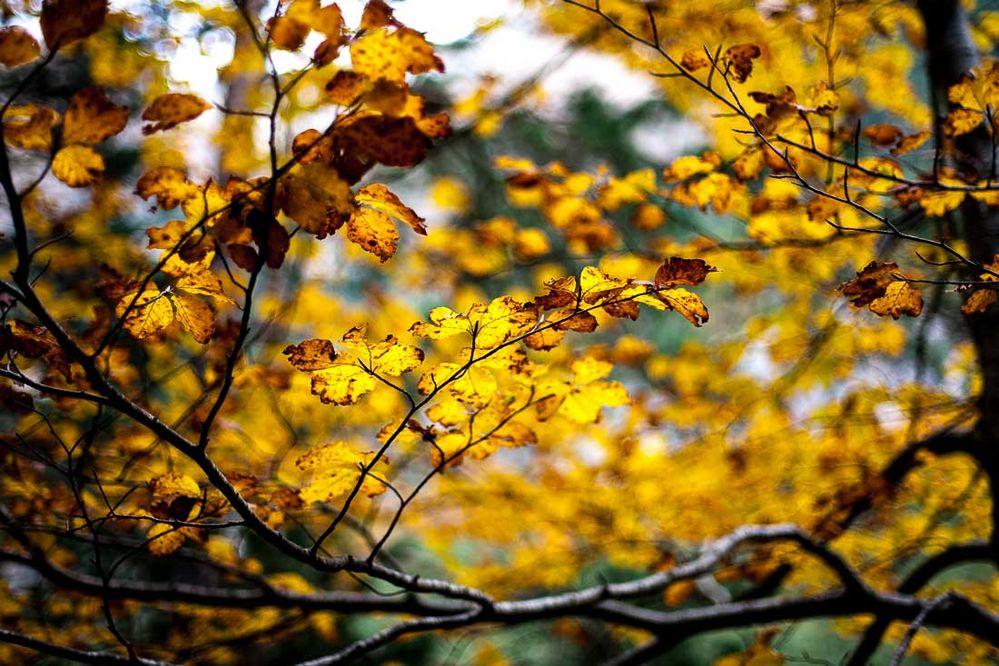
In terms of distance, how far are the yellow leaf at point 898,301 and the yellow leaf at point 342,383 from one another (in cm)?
72

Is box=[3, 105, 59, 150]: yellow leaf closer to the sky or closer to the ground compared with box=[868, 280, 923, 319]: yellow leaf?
closer to the sky

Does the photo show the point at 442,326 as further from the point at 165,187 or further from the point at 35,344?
the point at 35,344

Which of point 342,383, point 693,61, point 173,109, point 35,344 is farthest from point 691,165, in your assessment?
point 35,344

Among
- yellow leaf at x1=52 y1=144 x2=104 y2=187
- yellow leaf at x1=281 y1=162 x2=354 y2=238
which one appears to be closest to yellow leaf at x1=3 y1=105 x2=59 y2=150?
yellow leaf at x1=52 y1=144 x2=104 y2=187

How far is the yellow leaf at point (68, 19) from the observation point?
22.9 inches

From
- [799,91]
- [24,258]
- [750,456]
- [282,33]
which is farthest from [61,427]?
[799,91]

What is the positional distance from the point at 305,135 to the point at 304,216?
0.42ft

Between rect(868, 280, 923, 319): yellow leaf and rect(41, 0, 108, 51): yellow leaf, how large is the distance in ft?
3.25

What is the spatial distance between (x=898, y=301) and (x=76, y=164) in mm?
1111

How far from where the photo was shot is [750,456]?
2598 mm

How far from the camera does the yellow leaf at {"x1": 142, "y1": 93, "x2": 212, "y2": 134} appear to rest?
71 cm

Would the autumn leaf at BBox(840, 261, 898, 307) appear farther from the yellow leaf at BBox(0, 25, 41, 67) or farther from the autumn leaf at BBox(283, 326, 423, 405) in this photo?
the yellow leaf at BBox(0, 25, 41, 67)

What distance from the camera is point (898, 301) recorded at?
2.84ft

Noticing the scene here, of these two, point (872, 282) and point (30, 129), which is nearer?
point (30, 129)
